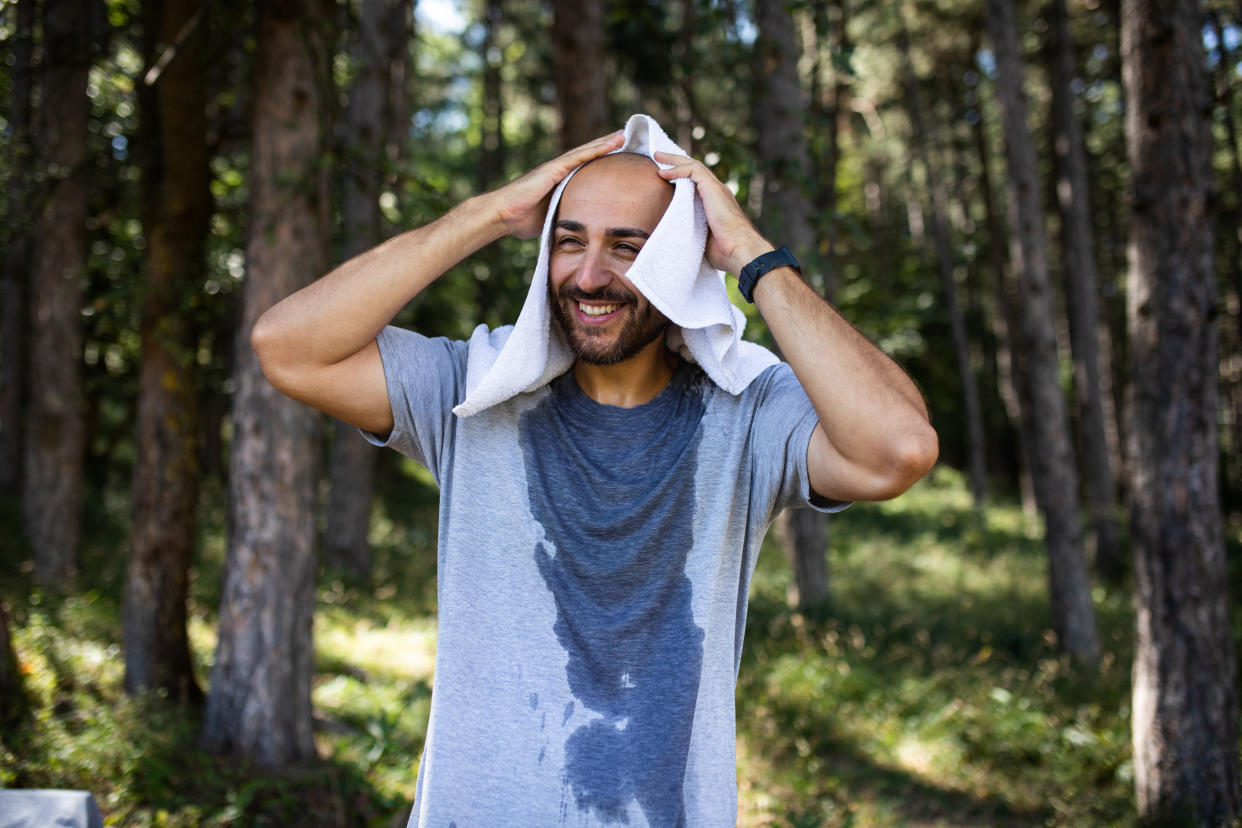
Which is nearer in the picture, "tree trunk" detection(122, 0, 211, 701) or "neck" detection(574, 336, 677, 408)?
"neck" detection(574, 336, 677, 408)

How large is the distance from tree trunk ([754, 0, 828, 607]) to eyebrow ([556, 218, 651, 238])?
8.08ft

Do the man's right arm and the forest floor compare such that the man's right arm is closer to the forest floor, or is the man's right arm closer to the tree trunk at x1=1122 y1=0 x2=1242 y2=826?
the forest floor

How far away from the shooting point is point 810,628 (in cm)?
862

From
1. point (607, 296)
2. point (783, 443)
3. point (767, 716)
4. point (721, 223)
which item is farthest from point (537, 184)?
point (767, 716)

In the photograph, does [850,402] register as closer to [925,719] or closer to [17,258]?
[925,719]

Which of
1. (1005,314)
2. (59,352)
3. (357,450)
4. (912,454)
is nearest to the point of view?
(912,454)

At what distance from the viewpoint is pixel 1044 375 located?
9.50 m

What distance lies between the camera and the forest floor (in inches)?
178

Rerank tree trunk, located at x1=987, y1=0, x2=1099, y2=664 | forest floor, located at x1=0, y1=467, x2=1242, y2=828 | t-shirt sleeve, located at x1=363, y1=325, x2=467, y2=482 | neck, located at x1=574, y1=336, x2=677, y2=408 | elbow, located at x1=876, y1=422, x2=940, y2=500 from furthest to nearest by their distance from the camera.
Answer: tree trunk, located at x1=987, y1=0, x2=1099, y2=664, forest floor, located at x1=0, y1=467, x2=1242, y2=828, neck, located at x1=574, y1=336, x2=677, y2=408, t-shirt sleeve, located at x1=363, y1=325, x2=467, y2=482, elbow, located at x1=876, y1=422, x2=940, y2=500

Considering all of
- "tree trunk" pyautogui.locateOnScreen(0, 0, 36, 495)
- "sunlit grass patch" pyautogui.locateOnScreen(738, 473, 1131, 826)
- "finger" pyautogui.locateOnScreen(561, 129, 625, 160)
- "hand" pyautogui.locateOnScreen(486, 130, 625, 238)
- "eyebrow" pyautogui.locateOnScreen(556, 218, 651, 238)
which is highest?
"tree trunk" pyautogui.locateOnScreen(0, 0, 36, 495)

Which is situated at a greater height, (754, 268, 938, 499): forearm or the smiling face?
the smiling face

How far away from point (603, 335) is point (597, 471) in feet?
1.10

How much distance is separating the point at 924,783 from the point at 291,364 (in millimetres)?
5508

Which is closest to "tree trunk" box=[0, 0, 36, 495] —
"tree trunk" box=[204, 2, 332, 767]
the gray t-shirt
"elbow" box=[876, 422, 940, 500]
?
"tree trunk" box=[204, 2, 332, 767]
